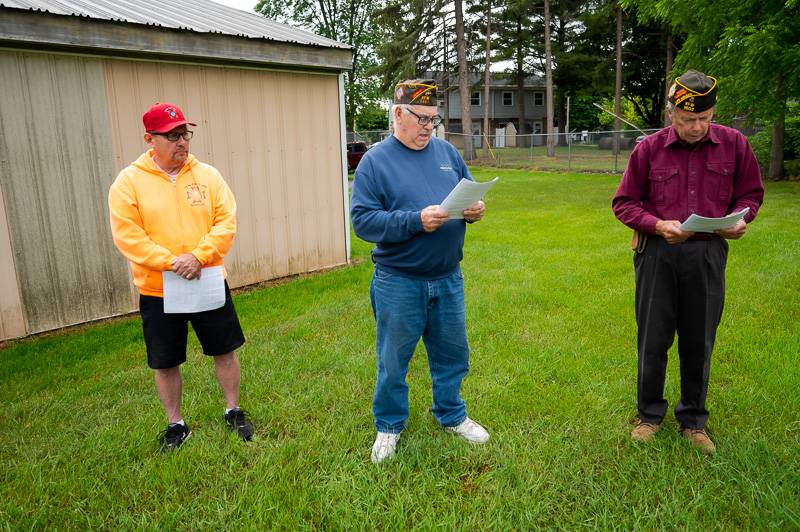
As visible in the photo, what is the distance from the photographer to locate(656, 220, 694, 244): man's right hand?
9.61 feet

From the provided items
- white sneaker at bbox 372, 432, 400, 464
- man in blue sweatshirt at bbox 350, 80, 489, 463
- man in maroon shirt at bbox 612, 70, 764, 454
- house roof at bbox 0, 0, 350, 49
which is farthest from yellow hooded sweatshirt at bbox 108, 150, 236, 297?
house roof at bbox 0, 0, 350, 49

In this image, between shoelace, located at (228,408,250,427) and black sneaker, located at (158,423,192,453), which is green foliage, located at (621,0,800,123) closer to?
shoelace, located at (228,408,250,427)

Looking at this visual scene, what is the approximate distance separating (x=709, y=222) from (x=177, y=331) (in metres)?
2.89

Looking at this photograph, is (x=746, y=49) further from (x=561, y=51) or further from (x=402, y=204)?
(x=561, y=51)

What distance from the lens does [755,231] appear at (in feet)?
29.3

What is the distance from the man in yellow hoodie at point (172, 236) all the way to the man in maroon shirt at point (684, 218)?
2330 mm

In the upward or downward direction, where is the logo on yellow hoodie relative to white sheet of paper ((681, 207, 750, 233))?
upward

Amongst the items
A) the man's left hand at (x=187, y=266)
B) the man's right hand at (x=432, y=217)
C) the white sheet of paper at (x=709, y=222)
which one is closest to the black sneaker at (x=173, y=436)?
the man's left hand at (x=187, y=266)

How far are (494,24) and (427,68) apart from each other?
4.46 metres

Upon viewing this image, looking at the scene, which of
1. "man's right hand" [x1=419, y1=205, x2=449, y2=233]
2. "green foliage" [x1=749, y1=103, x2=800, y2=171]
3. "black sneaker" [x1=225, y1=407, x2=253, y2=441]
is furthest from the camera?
"green foliage" [x1=749, y1=103, x2=800, y2=171]

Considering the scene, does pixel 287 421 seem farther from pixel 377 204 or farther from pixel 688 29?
pixel 688 29

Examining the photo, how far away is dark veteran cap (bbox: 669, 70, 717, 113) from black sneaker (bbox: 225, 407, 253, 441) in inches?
116

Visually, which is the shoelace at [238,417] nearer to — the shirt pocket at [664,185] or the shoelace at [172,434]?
the shoelace at [172,434]

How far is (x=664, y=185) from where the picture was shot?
3102 mm
